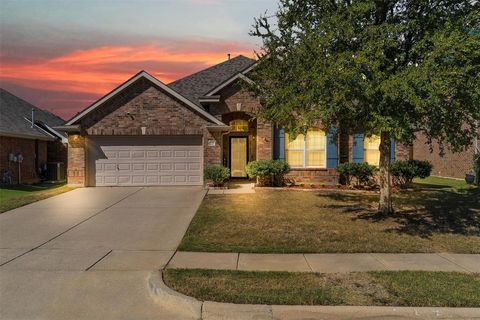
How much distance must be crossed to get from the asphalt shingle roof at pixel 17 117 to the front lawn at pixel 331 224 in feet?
44.4

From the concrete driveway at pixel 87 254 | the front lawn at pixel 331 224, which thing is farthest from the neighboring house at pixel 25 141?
the front lawn at pixel 331 224

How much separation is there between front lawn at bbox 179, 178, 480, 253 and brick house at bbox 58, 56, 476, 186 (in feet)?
12.3

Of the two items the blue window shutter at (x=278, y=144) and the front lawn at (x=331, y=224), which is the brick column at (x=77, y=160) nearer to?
the front lawn at (x=331, y=224)

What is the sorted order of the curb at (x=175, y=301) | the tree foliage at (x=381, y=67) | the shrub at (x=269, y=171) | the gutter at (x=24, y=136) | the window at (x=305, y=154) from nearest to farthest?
the curb at (x=175, y=301)
the tree foliage at (x=381, y=67)
the shrub at (x=269, y=171)
the window at (x=305, y=154)
the gutter at (x=24, y=136)

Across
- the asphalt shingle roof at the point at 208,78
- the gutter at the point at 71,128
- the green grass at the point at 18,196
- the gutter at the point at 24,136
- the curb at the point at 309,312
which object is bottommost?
the curb at the point at 309,312

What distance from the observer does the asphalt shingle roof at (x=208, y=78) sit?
2339 centimetres

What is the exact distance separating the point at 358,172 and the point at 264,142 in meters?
4.64

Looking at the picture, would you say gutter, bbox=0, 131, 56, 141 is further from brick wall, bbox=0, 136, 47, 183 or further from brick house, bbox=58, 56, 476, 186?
brick house, bbox=58, 56, 476, 186

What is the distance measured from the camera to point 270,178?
18.8 m

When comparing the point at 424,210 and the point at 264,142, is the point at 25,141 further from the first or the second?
the point at 424,210

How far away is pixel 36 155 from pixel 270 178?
1525cm

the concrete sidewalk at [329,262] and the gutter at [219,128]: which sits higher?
the gutter at [219,128]

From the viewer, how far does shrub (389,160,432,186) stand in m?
18.9

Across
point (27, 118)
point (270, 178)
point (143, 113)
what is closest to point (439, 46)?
point (270, 178)
